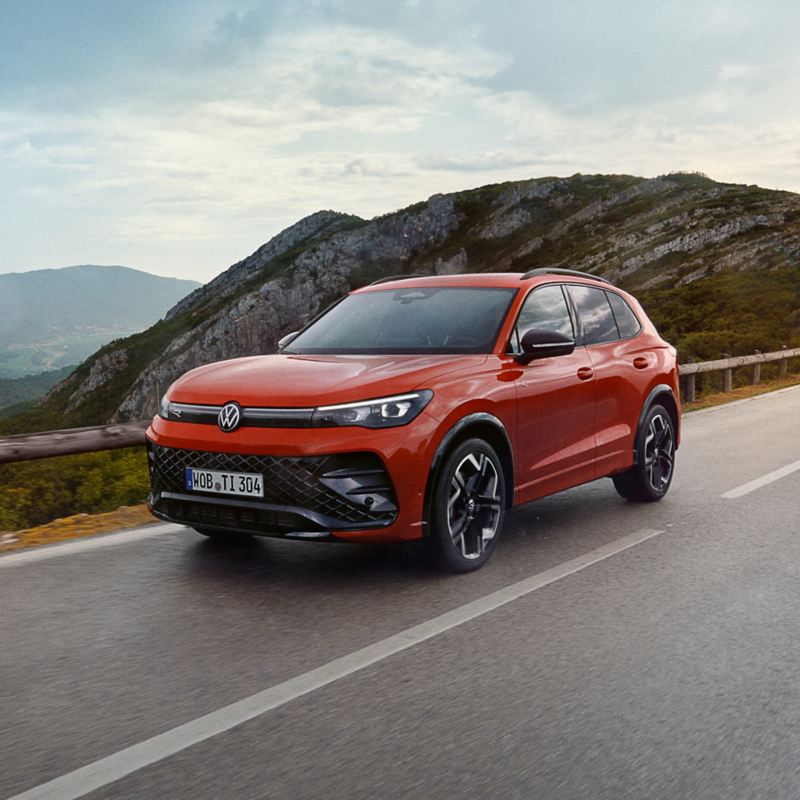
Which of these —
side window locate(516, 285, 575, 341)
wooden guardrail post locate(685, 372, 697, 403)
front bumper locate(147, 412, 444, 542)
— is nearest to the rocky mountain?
wooden guardrail post locate(685, 372, 697, 403)

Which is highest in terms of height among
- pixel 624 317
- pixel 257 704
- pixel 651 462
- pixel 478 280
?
pixel 478 280

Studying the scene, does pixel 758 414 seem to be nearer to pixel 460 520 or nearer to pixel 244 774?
pixel 460 520

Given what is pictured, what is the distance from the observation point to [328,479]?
5.04 meters

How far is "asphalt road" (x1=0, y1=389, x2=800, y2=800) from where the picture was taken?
10.1 feet

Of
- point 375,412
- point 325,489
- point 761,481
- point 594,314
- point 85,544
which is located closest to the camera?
point 325,489

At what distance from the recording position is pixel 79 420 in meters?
111

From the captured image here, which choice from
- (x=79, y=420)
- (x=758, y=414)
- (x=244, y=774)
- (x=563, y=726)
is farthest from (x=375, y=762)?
(x=79, y=420)

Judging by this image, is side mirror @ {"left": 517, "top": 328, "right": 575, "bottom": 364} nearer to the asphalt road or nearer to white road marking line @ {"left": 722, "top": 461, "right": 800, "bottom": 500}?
the asphalt road

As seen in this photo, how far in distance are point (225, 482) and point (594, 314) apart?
10.8ft

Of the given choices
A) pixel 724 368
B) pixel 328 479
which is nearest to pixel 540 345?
pixel 328 479

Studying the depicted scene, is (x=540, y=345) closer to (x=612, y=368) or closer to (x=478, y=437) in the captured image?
(x=478, y=437)

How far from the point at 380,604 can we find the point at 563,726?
67.6 inches

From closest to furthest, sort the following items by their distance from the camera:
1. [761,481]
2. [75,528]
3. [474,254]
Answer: [75,528] < [761,481] < [474,254]

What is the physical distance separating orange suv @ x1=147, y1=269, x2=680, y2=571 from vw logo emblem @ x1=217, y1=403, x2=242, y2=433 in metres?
0.01
